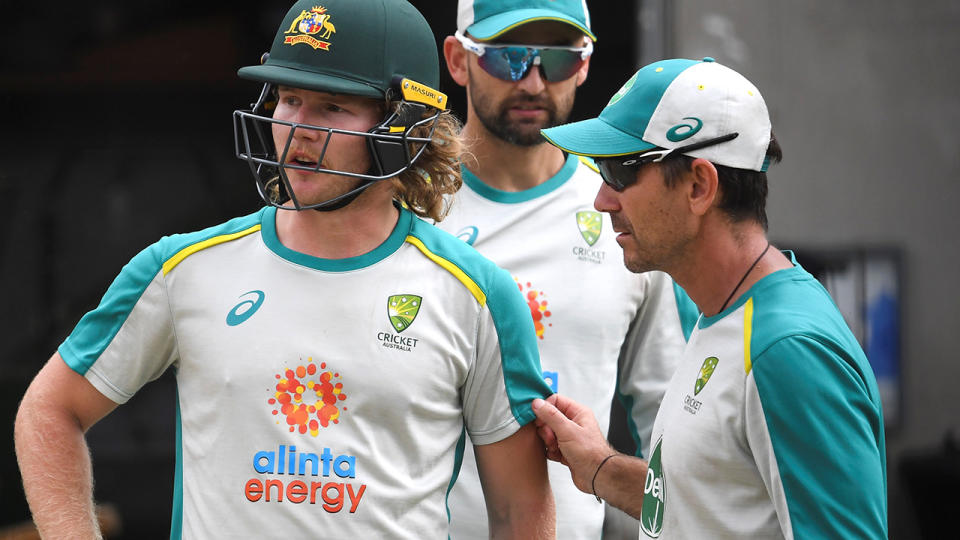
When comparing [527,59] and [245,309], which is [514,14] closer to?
[527,59]

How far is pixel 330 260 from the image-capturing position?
8.43 ft

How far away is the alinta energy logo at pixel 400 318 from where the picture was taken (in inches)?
98.5

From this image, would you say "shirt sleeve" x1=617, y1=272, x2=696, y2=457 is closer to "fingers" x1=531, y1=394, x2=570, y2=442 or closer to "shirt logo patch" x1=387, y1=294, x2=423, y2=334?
"fingers" x1=531, y1=394, x2=570, y2=442

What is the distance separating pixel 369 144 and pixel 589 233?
992mm

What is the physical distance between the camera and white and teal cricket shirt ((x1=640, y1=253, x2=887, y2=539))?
201 centimetres

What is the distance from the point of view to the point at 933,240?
5375mm

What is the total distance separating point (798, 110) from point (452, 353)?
3269 mm

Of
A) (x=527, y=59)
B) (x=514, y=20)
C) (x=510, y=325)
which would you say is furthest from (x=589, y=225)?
(x=510, y=325)

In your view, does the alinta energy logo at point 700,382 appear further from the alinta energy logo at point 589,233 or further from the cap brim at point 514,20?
the cap brim at point 514,20

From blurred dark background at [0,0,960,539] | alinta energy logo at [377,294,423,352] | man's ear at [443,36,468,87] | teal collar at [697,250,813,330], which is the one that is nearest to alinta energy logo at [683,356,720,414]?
teal collar at [697,250,813,330]

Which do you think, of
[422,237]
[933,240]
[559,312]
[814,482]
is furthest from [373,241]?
[933,240]

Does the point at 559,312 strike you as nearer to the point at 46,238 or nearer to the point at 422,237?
the point at 422,237

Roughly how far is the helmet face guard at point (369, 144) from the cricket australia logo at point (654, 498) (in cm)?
83

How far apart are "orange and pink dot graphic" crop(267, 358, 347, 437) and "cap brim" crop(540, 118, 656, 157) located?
0.71 m
